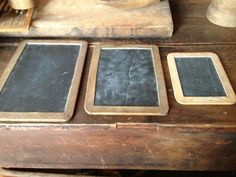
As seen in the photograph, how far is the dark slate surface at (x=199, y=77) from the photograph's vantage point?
596 millimetres

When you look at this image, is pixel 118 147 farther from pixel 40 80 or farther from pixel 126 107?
pixel 40 80

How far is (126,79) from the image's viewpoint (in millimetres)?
630

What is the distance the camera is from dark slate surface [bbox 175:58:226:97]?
60cm

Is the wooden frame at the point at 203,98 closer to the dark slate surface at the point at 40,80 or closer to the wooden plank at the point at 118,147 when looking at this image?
the wooden plank at the point at 118,147

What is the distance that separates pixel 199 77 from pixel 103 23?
0.28m

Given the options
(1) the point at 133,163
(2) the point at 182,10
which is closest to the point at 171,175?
(1) the point at 133,163

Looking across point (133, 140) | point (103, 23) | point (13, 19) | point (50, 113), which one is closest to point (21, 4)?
point (13, 19)

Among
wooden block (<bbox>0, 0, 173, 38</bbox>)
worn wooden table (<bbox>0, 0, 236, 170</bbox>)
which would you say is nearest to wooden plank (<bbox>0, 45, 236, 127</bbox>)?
worn wooden table (<bbox>0, 0, 236, 170</bbox>)

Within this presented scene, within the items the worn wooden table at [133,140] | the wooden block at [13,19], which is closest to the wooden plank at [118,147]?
the worn wooden table at [133,140]

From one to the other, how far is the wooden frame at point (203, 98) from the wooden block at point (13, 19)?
0.36 m

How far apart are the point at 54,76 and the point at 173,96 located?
0.25 m

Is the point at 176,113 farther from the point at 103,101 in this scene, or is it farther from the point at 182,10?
the point at 182,10

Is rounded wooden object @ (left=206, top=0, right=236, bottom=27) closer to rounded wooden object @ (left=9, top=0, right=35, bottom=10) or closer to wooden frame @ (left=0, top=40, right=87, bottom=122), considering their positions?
wooden frame @ (left=0, top=40, right=87, bottom=122)

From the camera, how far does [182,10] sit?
2.88 ft
